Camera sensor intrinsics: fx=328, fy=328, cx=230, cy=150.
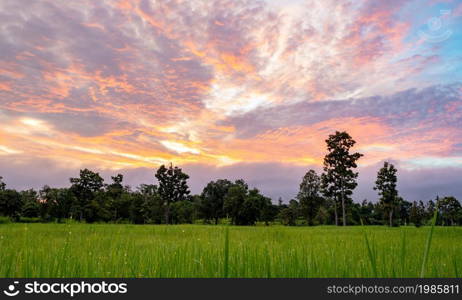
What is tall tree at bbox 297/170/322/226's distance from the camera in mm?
85250

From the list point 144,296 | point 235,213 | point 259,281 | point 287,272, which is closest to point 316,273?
point 287,272

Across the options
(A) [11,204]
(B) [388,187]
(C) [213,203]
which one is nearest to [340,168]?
(B) [388,187]

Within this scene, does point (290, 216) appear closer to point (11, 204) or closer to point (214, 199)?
point (214, 199)

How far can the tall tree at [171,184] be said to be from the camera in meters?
103

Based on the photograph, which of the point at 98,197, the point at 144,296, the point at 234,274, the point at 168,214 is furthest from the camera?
the point at 168,214

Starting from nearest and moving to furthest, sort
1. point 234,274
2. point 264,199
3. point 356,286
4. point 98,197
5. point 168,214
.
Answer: point 356,286 < point 234,274 < point 98,197 < point 264,199 < point 168,214

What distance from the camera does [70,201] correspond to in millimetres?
85812

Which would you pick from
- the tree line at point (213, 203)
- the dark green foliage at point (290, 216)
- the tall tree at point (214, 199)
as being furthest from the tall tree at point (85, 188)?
the dark green foliage at point (290, 216)

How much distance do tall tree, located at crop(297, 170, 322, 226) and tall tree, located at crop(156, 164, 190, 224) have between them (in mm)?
37697

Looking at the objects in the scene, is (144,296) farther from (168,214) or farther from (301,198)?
(168,214)

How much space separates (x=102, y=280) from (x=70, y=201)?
306 ft

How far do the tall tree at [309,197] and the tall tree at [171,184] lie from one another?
37697 millimetres

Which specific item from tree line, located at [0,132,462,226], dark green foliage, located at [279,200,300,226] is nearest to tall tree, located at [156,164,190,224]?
tree line, located at [0,132,462,226]

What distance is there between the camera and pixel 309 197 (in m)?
86.6
